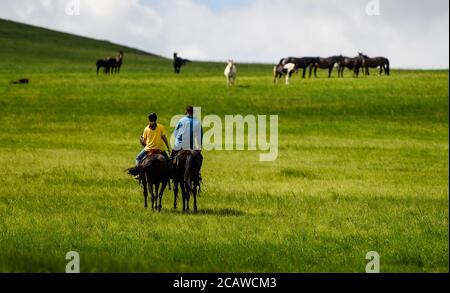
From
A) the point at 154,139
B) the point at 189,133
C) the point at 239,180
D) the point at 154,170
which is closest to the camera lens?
the point at 189,133

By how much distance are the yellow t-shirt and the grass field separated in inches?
63.0

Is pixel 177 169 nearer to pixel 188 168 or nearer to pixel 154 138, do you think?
pixel 188 168

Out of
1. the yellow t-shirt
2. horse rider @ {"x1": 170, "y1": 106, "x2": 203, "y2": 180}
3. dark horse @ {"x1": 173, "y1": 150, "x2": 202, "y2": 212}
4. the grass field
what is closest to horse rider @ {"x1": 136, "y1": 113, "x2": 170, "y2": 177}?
the yellow t-shirt

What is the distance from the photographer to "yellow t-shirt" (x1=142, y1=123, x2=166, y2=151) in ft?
70.3

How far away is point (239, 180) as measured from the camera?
29.7m

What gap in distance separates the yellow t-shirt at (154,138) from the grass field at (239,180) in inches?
63.0

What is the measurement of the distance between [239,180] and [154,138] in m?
8.56

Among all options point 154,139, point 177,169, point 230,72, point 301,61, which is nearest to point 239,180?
point 177,169

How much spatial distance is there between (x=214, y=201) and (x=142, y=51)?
126 meters

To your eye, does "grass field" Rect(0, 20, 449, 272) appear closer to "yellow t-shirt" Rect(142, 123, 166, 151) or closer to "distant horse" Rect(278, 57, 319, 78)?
"yellow t-shirt" Rect(142, 123, 166, 151)

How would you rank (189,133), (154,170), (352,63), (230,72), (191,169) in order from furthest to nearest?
1. (352,63)
2. (230,72)
3. (154,170)
4. (191,169)
5. (189,133)

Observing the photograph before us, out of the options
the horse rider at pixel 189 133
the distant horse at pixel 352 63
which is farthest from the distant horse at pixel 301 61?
the horse rider at pixel 189 133
